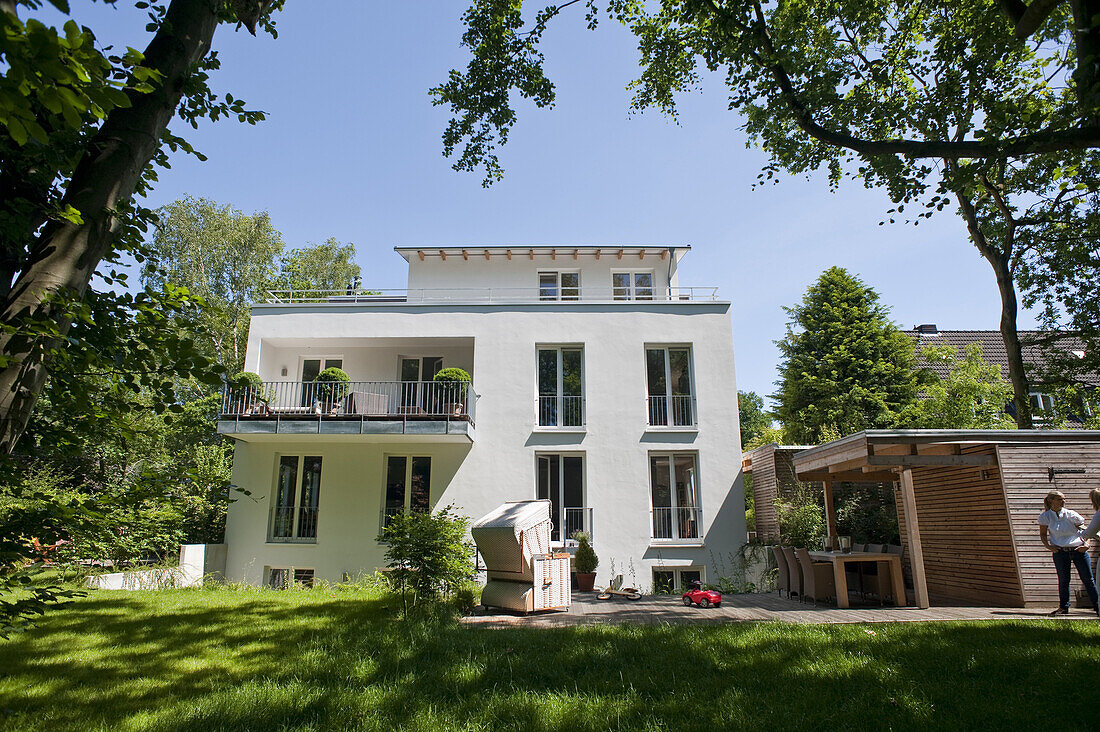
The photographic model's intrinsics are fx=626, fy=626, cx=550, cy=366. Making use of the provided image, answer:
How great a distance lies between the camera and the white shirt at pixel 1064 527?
8.27 meters

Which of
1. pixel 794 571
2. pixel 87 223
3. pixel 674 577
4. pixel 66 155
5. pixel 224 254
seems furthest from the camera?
pixel 224 254

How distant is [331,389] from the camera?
15.3m

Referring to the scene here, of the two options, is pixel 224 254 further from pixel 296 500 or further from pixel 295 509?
pixel 295 509

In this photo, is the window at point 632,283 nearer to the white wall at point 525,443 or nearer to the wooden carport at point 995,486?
the white wall at point 525,443

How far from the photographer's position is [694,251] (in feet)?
62.2

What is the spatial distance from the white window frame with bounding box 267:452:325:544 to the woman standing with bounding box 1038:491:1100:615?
14.2 meters

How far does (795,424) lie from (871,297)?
533 centimetres

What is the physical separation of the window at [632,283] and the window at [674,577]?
320 inches

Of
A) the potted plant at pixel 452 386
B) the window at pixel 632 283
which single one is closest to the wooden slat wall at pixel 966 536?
the window at pixel 632 283

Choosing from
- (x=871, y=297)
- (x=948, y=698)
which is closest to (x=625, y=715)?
(x=948, y=698)

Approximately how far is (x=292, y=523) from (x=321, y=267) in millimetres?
18316

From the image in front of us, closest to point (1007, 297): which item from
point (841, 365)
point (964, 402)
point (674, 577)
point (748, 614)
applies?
point (964, 402)

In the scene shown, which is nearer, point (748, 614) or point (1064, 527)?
point (1064, 527)

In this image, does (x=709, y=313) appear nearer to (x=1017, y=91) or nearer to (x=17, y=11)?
(x=1017, y=91)
